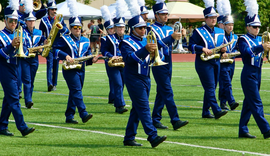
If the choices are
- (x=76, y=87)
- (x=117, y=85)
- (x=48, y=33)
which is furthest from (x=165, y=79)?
(x=48, y=33)

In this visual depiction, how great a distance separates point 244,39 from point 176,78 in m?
11.2

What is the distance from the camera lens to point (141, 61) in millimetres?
6914

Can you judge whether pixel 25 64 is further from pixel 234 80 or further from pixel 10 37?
pixel 234 80

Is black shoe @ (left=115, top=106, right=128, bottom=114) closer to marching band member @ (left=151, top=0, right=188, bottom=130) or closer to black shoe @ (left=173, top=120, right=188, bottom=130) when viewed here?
marching band member @ (left=151, top=0, right=188, bottom=130)

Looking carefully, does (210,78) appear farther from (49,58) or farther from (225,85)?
(49,58)

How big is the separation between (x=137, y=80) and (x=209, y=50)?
2.67 meters

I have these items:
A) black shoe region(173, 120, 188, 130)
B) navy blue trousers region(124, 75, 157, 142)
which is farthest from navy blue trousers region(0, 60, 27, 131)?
black shoe region(173, 120, 188, 130)

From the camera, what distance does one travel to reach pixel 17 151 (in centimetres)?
691

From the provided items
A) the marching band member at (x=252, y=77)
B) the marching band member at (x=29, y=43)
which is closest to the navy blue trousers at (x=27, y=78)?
the marching band member at (x=29, y=43)

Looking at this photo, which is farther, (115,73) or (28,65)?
(28,65)

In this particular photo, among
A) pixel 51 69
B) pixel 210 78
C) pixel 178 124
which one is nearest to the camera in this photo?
pixel 178 124

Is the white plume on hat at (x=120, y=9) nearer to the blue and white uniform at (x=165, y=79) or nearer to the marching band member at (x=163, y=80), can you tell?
the marching band member at (x=163, y=80)

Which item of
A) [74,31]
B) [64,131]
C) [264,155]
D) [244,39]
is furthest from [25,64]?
[264,155]

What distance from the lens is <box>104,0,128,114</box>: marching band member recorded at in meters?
10.7
